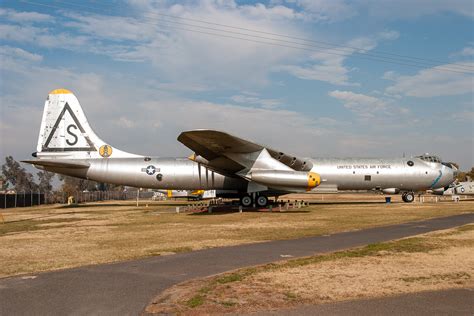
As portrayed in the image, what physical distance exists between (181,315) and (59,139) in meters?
25.4

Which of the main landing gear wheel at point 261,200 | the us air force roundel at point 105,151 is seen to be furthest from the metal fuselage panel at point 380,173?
the us air force roundel at point 105,151

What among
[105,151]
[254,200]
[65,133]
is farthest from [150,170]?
[254,200]

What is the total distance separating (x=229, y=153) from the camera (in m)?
23.8

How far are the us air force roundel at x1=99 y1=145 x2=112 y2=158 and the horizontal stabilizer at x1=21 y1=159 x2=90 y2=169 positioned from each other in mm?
1313

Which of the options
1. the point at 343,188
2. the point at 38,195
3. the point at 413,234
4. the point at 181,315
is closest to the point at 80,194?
the point at 38,195

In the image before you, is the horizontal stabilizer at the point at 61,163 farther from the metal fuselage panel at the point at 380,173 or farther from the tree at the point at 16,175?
the tree at the point at 16,175

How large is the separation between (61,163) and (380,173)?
21.8 meters

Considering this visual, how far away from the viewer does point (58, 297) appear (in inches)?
238

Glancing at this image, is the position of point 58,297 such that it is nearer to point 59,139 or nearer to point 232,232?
point 232,232

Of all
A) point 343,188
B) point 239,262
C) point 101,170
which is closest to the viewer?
point 239,262

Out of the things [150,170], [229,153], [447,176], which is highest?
[229,153]

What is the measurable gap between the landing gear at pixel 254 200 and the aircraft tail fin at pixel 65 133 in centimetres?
928

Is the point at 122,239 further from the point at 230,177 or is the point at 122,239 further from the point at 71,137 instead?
the point at 71,137

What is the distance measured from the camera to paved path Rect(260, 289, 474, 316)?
17.1ft
